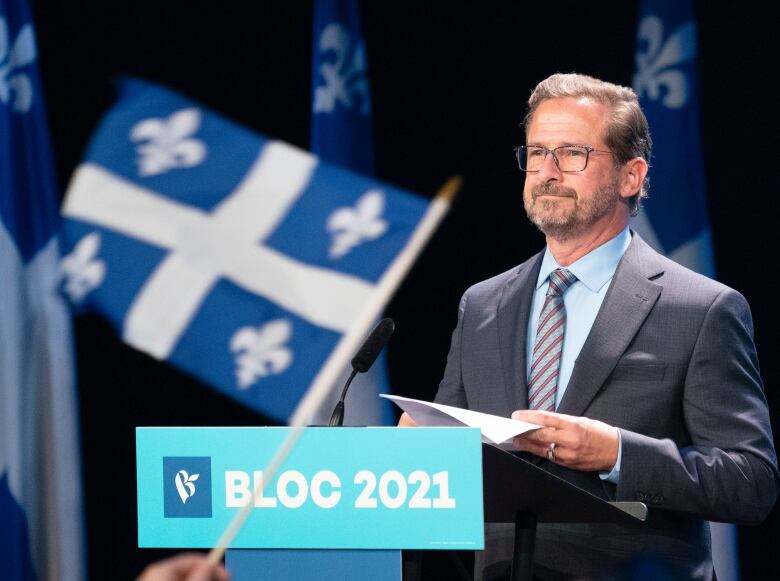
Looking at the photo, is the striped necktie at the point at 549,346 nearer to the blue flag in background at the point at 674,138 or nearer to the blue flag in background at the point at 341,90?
the blue flag in background at the point at 674,138

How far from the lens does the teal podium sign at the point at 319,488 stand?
1363 mm

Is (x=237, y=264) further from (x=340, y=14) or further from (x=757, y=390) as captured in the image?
(x=757, y=390)

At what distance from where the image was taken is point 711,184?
329 centimetres

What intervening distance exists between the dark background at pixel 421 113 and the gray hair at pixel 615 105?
116 centimetres

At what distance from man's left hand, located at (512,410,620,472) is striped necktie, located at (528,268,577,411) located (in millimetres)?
271

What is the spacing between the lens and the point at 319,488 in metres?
1.40

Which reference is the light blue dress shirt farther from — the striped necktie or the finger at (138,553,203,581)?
the finger at (138,553,203,581)

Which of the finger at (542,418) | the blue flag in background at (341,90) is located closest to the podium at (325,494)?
the finger at (542,418)

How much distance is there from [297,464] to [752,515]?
3.05 feet

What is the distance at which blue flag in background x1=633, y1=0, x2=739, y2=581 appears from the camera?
127 inches

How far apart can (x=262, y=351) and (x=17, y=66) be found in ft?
4.39

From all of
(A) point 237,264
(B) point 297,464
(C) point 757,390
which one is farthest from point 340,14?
(B) point 297,464

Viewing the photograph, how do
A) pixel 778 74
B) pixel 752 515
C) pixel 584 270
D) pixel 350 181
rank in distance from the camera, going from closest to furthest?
pixel 752 515
pixel 584 270
pixel 778 74
pixel 350 181

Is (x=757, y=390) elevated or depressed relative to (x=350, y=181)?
depressed
